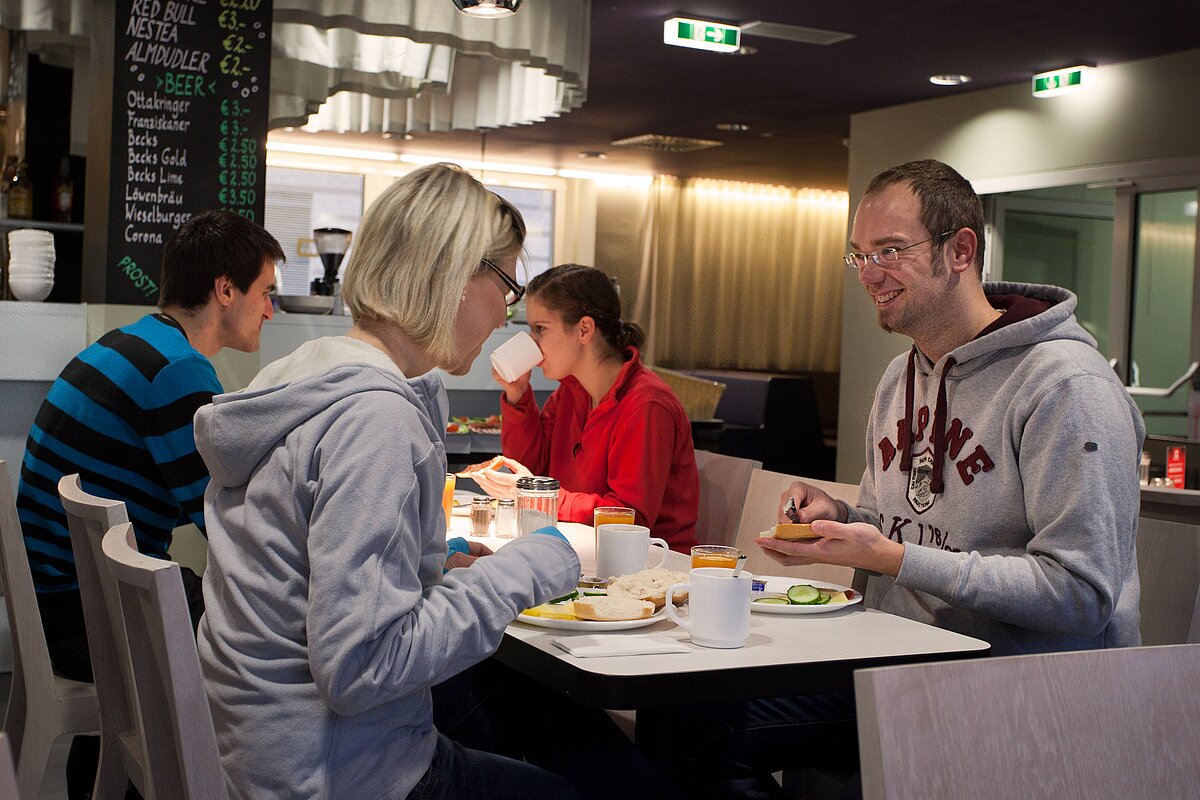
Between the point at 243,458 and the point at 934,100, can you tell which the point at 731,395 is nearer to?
the point at 934,100

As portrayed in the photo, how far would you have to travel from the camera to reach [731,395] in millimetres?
10055

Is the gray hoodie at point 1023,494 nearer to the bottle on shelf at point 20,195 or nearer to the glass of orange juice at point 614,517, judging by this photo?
the glass of orange juice at point 614,517

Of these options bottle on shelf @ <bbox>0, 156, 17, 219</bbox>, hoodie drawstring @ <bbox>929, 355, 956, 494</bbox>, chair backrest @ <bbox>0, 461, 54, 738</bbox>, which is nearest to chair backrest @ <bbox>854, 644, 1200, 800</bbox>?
hoodie drawstring @ <bbox>929, 355, 956, 494</bbox>

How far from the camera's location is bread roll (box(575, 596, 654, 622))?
5.52ft

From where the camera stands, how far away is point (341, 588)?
4.11 feet

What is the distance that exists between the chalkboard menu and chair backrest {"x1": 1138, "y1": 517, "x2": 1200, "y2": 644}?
131 inches

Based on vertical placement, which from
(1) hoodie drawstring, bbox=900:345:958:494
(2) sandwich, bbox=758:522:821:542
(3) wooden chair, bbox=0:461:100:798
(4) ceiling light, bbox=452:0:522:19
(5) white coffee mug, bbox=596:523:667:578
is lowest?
(3) wooden chair, bbox=0:461:100:798

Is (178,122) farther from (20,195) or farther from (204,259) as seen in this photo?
(20,195)

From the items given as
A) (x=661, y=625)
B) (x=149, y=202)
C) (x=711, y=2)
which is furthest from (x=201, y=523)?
(x=711, y=2)

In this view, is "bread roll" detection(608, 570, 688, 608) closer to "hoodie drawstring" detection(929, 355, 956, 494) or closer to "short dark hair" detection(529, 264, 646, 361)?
"hoodie drawstring" detection(929, 355, 956, 494)

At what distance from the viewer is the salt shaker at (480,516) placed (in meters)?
2.49

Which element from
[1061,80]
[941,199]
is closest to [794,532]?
[941,199]

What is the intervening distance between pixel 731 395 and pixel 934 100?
3.25 m

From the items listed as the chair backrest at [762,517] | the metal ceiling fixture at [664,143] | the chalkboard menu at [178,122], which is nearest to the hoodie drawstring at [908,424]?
the chair backrest at [762,517]
